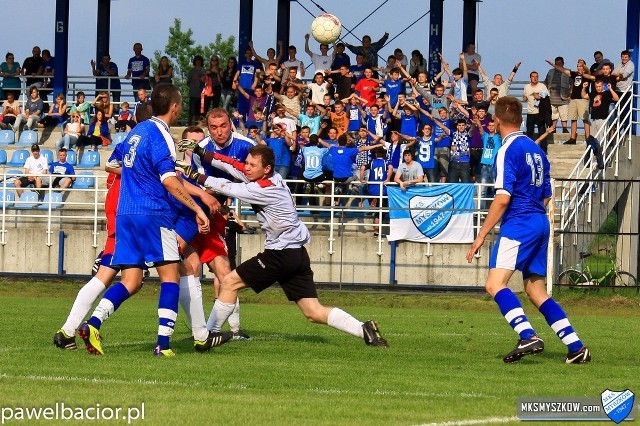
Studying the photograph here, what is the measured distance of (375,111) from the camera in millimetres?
26594

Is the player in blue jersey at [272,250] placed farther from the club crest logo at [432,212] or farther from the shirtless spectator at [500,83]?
the shirtless spectator at [500,83]

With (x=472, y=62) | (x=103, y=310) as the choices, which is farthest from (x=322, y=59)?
(x=103, y=310)

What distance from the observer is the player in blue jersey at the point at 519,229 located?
10.9 m

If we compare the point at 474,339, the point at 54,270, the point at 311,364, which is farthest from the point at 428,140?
the point at 311,364

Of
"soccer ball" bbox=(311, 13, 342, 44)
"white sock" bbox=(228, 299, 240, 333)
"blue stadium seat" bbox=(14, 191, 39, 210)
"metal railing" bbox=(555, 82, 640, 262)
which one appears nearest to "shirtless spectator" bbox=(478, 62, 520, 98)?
"metal railing" bbox=(555, 82, 640, 262)

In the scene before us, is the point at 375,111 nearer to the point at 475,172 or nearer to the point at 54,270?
the point at 475,172

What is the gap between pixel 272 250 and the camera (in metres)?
11.5

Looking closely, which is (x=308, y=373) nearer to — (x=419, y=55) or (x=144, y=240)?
(x=144, y=240)

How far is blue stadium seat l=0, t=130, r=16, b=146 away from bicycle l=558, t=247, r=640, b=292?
49.6 feet

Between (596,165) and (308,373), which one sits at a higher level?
(596,165)

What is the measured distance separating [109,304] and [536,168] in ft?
12.9

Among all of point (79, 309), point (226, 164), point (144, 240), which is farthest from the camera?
point (226, 164)

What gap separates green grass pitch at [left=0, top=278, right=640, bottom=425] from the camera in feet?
26.2

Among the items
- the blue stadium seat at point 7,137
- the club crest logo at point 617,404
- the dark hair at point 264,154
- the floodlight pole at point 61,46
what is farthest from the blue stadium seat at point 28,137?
the club crest logo at point 617,404
